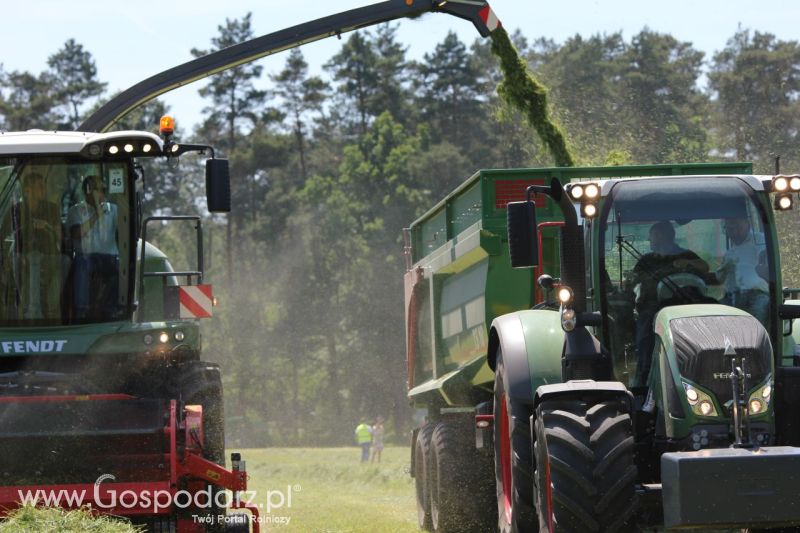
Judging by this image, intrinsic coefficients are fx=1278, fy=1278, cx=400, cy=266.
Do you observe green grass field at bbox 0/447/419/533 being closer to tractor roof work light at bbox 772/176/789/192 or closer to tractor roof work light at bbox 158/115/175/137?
tractor roof work light at bbox 158/115/175/137

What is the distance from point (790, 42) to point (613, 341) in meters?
Answer: 40.5

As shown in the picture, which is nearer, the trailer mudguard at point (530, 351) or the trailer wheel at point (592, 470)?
the trailer wheel at point (592, 470)

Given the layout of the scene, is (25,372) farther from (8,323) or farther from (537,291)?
(537,291)

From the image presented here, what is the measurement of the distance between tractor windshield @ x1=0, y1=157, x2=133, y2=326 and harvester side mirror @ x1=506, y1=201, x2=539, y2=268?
13.2 feet

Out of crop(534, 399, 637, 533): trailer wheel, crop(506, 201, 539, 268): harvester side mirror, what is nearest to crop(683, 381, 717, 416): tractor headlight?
crop(534, 399, 637, 533): trailer wheel

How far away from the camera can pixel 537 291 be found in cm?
991

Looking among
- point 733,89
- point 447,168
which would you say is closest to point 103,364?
point 733,89

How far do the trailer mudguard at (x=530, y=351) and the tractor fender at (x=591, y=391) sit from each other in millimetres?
883

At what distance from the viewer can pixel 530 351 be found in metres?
8.19

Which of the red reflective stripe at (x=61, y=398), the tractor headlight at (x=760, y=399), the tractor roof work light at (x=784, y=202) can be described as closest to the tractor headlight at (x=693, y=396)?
the tractor headlight at (x=760, y=399)

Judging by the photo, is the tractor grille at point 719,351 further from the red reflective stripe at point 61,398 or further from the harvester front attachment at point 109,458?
the red reflective stripe at point 61,398

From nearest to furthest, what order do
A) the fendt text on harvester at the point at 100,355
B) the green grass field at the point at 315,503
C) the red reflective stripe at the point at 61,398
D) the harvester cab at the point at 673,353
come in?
the harvester cab at the point at 673,353, the green grass field at the point at 315,503, the fendt text on harvester at the point at 100,355, the red reflective stripe at the point at 61,398

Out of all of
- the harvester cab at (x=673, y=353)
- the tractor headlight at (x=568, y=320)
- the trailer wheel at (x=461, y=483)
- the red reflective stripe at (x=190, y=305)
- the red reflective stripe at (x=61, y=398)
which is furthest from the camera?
the red reflective stripe at (x=190, y=305)

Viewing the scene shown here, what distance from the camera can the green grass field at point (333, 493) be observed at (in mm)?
12820
